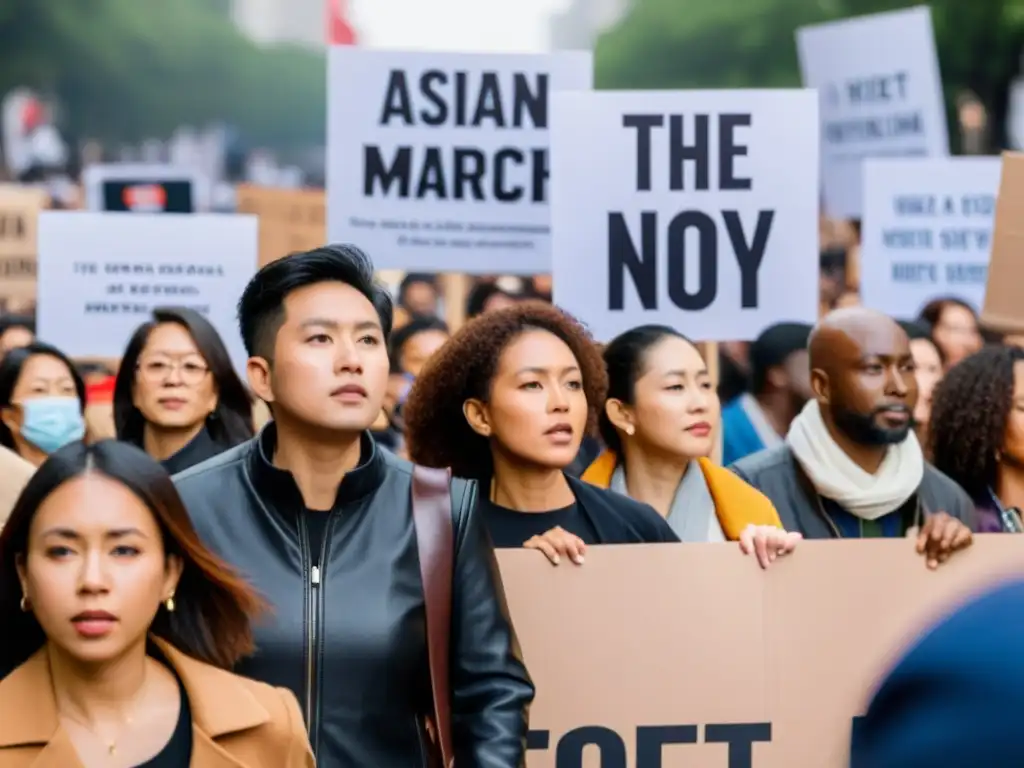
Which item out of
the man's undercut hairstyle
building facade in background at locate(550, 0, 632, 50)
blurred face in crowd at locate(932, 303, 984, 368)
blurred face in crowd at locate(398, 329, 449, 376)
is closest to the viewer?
the man's undercut hairstyle

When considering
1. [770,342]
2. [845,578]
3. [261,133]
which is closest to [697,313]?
[770,342]

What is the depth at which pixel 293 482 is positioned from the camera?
3471 mm

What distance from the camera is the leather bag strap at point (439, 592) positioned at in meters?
3.37

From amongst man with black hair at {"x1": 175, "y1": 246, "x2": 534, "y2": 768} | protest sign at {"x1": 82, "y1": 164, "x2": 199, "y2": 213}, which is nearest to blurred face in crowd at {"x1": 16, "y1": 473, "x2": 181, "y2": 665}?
man with black hair at {"x1": 175, "y1": 246, "x2": 534, "y2": 768}

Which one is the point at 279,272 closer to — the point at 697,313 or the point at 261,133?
the point at 697,313

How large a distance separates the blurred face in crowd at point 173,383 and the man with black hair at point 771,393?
1972 mm

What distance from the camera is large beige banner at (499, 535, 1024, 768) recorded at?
4129 millimetres

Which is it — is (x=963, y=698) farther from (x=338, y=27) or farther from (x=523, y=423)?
(x=338, y=27)

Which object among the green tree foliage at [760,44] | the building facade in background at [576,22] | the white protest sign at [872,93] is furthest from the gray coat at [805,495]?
the building facade in background at [576,22]

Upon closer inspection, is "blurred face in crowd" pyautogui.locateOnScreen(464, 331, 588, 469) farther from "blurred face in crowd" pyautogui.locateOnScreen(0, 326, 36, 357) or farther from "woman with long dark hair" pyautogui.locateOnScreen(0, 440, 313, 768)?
"blurred face in crowd" pyautogui.locateOnScreen(0, 326, 36, 357)

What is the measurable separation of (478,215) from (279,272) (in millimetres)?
4126

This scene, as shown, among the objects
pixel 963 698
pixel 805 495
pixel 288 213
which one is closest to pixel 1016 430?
pixel 805 495

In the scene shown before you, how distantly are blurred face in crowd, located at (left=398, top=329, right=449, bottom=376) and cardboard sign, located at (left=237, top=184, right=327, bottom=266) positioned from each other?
3.18 meters

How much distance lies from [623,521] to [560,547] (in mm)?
315
